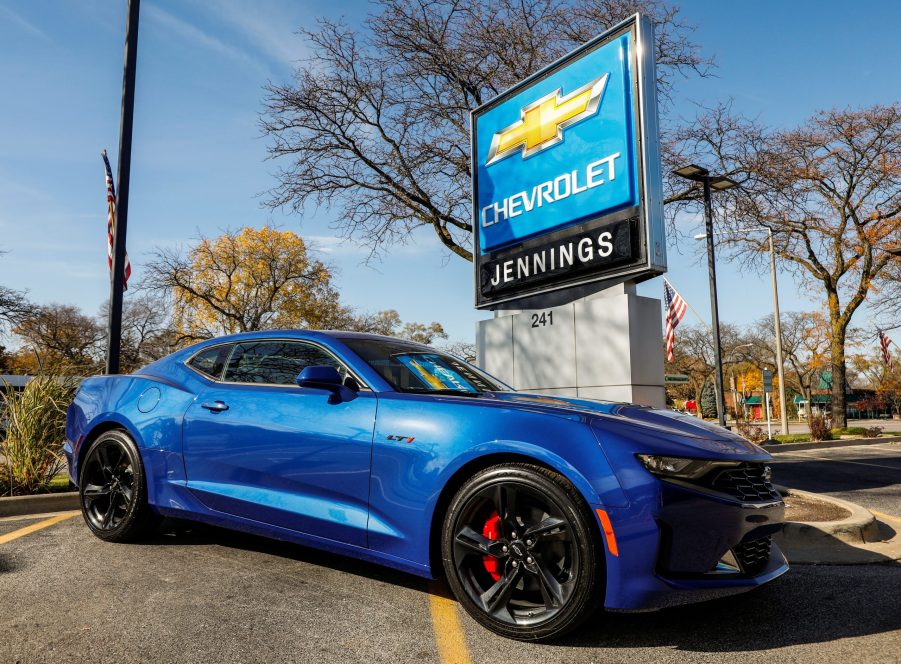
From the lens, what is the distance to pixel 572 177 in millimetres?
7836

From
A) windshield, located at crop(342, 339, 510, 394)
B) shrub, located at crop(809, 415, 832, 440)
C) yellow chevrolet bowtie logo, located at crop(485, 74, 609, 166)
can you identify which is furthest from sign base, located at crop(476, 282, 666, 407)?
shrub, located at crop(809, 415, 832, 440)

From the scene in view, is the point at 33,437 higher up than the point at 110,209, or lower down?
lower down

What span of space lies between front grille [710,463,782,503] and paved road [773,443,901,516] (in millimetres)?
4557

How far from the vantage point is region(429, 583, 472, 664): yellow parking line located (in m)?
2.74

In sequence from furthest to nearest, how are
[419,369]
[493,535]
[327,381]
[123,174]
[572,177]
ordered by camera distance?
1. [123,174]
2. [572,177]
3. [419,369]
4. [327,381]
5. [493,535]

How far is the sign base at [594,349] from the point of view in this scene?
7582 mm

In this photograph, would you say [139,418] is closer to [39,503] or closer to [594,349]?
[39,503]

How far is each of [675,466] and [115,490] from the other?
3.85 meters

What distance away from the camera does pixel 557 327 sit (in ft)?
27.9

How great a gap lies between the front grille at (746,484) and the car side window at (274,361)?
208cm

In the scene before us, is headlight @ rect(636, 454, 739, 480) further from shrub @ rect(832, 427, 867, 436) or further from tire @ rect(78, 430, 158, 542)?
shrub @ rect(832, 427, 867, 436)

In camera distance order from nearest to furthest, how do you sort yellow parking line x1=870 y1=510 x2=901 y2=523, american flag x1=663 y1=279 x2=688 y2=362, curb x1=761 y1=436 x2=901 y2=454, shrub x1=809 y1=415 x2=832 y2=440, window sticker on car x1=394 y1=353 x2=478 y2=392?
window sticker on car x1=394 y1=353 x2=478 y2=392 → yellow parking line x1=870 y1=510 x2=901 y2=523 → curb x1=761 y1=436 x2=901 y2=454 → american flag x1=663 y1=279 x2=688 y2=362 → shrub x1=809 y1=415 x2=832 y2=440

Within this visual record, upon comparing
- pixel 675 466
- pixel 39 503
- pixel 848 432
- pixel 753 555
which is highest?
pixel 675 466

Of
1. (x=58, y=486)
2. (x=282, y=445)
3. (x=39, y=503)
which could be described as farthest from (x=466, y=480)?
(x=58, y=486)
